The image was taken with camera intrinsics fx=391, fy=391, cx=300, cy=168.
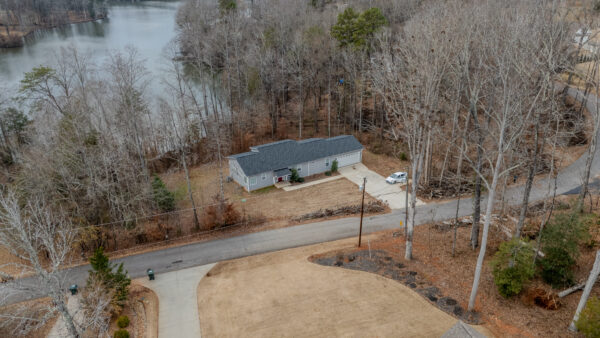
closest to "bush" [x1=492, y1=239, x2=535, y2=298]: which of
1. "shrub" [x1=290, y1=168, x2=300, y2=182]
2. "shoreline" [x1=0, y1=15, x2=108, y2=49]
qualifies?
"shrub" [x1=290, y1=168, x2=300, y2=182]

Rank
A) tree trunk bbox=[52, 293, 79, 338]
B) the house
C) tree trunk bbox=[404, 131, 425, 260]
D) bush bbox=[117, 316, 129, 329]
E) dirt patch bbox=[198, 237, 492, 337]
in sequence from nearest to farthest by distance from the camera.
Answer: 1. tree trunk bbox=[52, 293, 79, 338]
2. dirt patch bbox=[198, 237, 492, 337]
3. bush bbox=[117, 316, 129, 329]
4. tree trunk bbox=[404, 131, 425, 260]
5. the house

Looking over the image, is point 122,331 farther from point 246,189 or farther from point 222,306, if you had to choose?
point 246,189

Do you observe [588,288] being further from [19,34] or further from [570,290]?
[19,34]

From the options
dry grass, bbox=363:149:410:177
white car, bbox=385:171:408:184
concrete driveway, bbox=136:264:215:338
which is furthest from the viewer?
dry grass, bbox=363:149:410:177

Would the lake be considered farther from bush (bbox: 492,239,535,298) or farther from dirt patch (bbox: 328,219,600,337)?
bush (bbox: 492,239,535,298)

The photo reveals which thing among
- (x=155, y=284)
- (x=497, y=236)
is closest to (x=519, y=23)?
(x=497, y=236)
